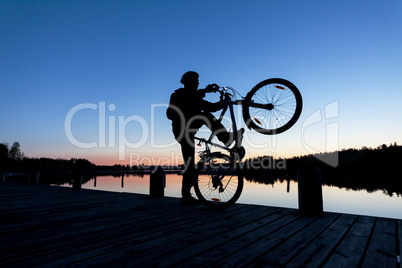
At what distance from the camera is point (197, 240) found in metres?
2.47

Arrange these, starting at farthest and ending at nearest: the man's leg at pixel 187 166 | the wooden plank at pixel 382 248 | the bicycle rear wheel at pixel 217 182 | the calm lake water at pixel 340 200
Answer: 1. the calm lake water at pixel 340 200
2. the man's leg at pixel 187 166
3. the bicycle rear wheel at pixel 217 182
4. the wooden plank at pixel 382 248

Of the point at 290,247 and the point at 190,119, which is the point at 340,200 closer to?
the point at 190,119

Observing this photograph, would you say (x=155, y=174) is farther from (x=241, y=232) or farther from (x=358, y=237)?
(x=358, y=237)

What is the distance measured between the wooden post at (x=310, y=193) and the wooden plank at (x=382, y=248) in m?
0.85

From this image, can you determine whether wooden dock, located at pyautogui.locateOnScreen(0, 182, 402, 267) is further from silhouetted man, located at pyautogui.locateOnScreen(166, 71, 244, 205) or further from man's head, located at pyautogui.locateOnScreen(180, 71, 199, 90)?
man's head, located at pyautogui.locateOnScreen(180, 71, 199, 90)

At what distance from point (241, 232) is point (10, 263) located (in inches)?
92.6

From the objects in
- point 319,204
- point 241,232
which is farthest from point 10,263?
point 319,204

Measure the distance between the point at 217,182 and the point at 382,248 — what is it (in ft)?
9.14

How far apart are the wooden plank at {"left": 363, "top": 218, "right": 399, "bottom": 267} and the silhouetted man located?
2.53 m

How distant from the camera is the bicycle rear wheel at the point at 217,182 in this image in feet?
14.0

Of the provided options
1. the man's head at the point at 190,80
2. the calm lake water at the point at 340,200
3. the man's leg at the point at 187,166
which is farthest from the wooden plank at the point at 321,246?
the calm lake water at the point at 340,200

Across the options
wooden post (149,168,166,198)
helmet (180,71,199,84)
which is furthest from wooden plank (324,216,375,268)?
wooden post (149,168,166,198)

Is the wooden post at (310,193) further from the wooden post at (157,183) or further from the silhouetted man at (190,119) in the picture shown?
the wooden post at (157,183)

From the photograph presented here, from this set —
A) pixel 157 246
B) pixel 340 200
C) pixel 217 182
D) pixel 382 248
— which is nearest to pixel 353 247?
pixel 382 248
